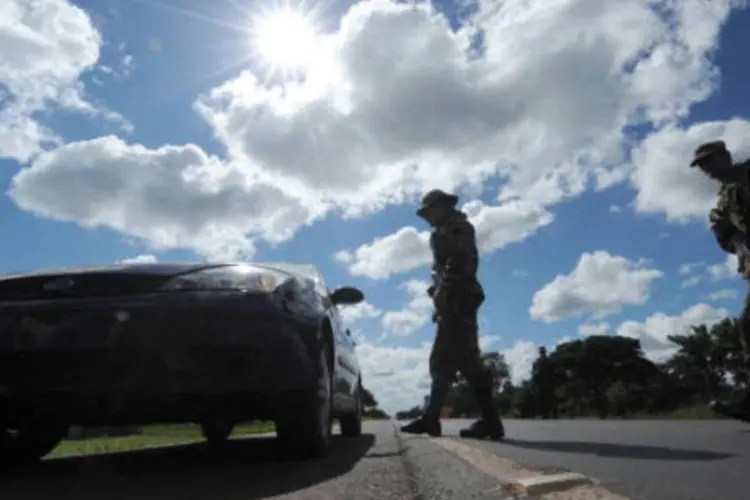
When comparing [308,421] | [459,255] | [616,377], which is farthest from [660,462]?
[616,377]

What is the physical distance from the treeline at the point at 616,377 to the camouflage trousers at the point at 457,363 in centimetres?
6290

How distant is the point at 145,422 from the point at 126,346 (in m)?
0.42

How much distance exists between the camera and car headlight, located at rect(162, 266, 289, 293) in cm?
384

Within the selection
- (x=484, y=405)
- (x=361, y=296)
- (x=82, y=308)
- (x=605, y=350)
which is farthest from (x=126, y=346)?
(x=605, y=350)

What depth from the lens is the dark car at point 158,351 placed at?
354 cm

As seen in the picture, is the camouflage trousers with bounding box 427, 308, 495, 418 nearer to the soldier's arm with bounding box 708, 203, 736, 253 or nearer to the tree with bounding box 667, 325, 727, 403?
the soldier's arm with bounding box 708, 203, 736, 253

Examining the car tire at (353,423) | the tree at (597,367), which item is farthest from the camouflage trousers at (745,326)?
the tree at (597,367)

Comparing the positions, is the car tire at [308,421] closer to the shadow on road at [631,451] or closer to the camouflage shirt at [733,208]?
the shadow on road at [631,451]

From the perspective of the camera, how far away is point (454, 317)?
273 inches

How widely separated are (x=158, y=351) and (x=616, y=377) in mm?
90032

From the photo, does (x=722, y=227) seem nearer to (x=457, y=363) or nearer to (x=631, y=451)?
(x=457, y=363)

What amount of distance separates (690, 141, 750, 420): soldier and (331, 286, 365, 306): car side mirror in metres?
3.01

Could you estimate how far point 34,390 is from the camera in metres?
3.55

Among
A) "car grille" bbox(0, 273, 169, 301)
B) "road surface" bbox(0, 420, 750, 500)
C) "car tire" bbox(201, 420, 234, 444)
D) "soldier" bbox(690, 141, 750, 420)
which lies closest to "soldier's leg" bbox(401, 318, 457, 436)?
"car tire" bbox(201, 420, 234, 444)
